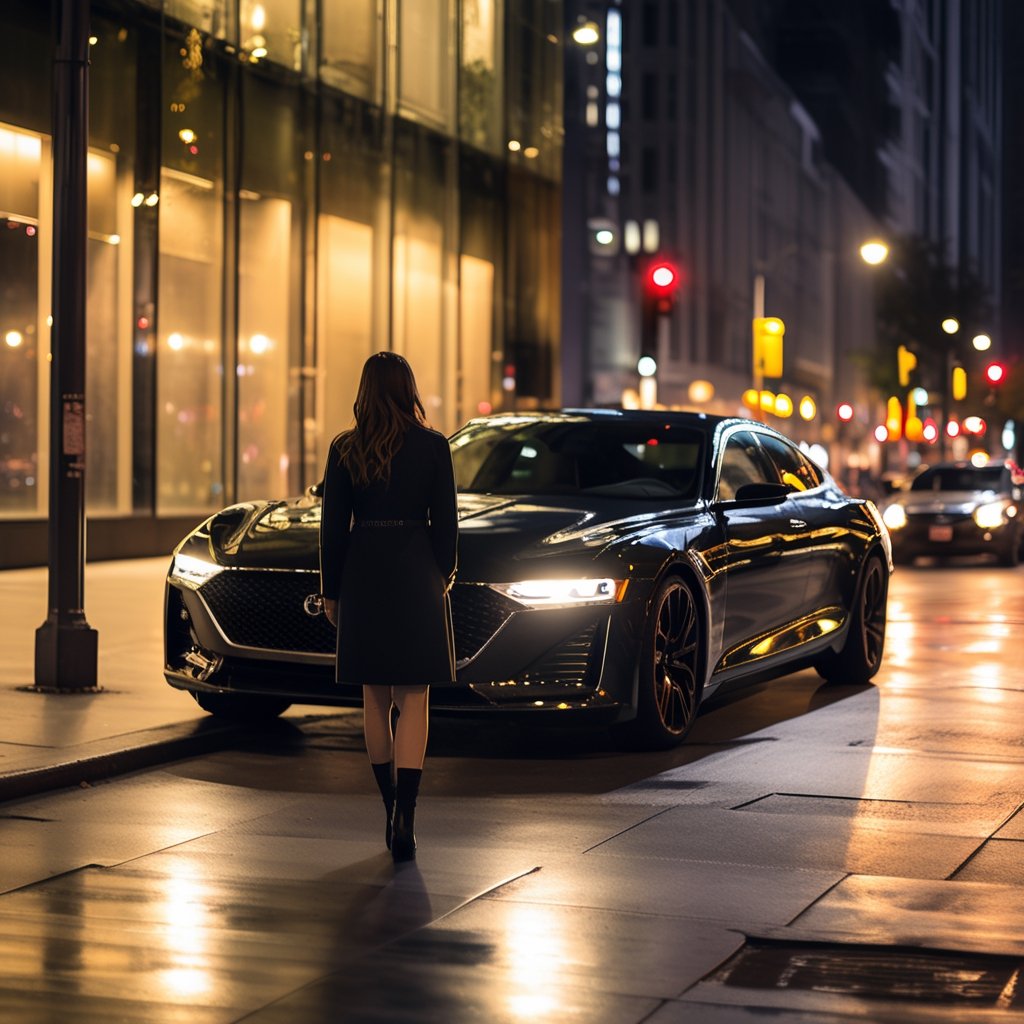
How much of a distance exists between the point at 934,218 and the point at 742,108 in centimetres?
8087

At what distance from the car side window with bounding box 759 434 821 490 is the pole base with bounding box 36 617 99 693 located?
3.88 meters

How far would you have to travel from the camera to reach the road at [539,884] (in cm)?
549

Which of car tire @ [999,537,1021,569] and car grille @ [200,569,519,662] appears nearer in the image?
car grille @ [200,569,519,662]

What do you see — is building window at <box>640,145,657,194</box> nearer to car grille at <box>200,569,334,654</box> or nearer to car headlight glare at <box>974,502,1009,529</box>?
car headlight glare at <box>974,502,1009,529</box>

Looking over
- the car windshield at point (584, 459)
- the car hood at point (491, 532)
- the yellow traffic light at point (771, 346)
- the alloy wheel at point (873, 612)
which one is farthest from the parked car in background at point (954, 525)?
the car hood at point (491, 532)

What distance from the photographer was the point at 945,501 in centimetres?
2848

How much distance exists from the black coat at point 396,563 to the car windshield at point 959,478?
22919 millimetres

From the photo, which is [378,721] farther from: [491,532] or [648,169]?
[648,169]

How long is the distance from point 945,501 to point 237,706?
63.3 feet

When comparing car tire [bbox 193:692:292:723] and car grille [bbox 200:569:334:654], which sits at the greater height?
car grille [bbox 200:569:334:654]

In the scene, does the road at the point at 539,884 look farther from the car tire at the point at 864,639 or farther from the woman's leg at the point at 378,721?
the car tire at the point at 864,639

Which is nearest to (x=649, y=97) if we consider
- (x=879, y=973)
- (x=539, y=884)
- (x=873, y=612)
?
(x=873, y=612)

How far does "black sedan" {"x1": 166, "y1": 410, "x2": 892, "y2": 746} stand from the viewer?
9.36 meters

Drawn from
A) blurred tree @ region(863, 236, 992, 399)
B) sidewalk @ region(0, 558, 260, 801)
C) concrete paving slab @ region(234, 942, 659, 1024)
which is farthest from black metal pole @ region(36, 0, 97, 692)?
blurred tree @ region(863, 236, 992, 399)
